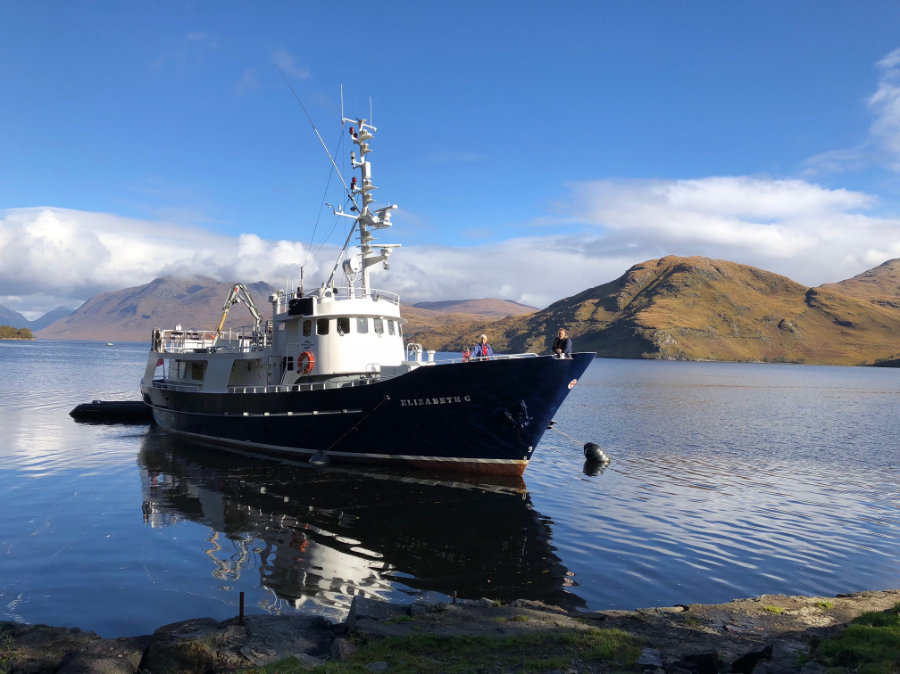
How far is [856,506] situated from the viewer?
20750 mm

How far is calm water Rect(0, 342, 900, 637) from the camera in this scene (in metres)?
12.3

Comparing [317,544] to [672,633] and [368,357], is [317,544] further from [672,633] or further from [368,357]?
[368,357]

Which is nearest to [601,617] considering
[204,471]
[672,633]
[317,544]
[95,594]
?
[672,633]

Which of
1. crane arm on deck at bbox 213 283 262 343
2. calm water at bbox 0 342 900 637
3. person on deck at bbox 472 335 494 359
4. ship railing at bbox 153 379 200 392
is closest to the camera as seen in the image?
calm water at bbox 0 342 900 637

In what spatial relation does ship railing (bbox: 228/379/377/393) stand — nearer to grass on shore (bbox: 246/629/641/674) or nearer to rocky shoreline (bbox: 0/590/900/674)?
rocky shoreline (bbox: 0/590/900/674)

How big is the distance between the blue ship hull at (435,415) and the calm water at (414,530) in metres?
1.00

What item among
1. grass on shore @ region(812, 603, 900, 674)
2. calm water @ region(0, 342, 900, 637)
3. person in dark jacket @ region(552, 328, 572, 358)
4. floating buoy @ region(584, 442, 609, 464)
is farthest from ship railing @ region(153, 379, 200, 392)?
grass on shore @ region(812, 603, 900, 674)

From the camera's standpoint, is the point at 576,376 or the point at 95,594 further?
the point at 576,376

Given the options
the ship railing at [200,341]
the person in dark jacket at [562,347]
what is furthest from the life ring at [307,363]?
the person in dark jacket at [562,347]

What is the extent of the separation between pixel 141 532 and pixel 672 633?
13.8 m

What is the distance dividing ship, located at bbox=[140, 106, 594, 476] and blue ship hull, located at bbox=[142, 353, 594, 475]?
0.04 meters

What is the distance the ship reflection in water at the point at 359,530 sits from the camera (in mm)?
12828

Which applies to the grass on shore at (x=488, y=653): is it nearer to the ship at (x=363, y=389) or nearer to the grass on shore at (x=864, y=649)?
the grass on shore at (x=864, y=649)

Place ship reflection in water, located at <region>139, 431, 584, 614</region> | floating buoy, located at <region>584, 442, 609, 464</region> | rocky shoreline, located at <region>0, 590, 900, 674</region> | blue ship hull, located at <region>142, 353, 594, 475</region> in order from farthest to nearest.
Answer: floating buoy, located at <region>584, 442, 609, 464</region>
blue ship hull, located at <region>142, 353, 594, 475</region>
ship reflection in water, located at <region>139, 431, 584, 614</region>
rocky shoreline, located at <region>0, 590, 900, 674</region>
